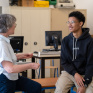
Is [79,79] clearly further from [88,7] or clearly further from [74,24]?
[88,7]

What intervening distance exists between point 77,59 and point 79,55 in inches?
1.9

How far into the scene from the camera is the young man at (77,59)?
2.29 meters

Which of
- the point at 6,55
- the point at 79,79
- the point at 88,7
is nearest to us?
the point at 6,55

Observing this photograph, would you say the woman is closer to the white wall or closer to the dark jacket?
the dark jacket

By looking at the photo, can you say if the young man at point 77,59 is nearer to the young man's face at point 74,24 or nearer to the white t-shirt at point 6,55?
the young man's face at point 74,24

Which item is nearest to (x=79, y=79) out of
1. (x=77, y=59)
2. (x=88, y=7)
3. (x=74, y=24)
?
(x=77, y=59)

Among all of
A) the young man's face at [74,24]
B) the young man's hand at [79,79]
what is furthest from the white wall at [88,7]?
the young man's hand at [79,79]

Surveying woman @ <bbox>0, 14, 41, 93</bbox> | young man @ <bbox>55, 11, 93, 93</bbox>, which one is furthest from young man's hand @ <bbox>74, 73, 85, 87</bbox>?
woman @ <bbox>0, 14, 41, 93</bbox>

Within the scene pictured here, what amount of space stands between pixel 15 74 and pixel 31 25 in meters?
3.83

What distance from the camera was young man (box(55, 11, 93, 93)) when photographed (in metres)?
2.29

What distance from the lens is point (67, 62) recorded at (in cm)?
249

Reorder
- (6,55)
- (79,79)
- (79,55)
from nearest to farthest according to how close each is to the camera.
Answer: (6,55), (79,79), (79,55)

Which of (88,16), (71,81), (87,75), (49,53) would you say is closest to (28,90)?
(71,81)

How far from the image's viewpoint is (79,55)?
2.39 metres
